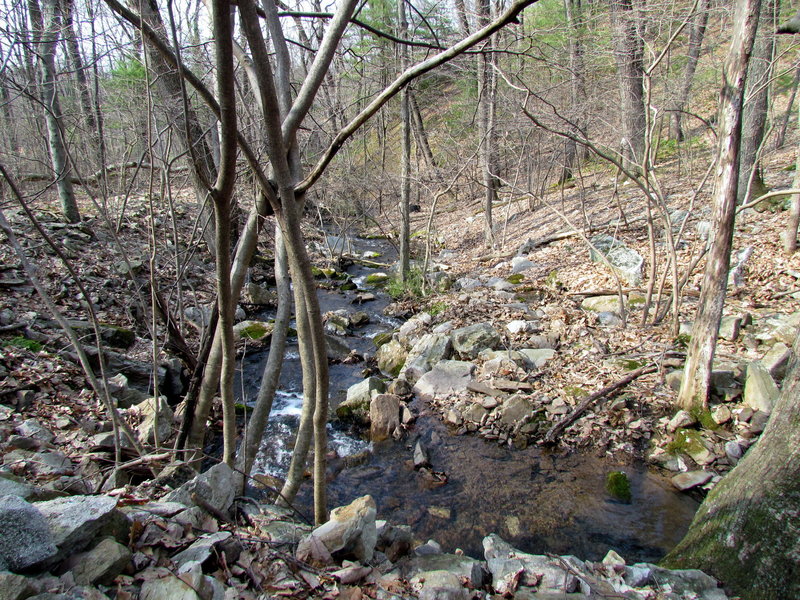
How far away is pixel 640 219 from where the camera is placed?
31.1ft

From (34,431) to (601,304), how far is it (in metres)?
6.56

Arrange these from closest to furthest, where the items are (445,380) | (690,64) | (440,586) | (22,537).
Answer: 1. (22,537)
2. (440,586)
3. (445,380)
4. (690,64)

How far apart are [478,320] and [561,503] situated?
3534 mm

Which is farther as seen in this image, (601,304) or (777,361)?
(601,304)

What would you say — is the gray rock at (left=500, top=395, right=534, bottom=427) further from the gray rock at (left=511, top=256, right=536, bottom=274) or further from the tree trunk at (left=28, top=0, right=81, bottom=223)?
the gray rock at (left=511, top=256, right=536, bottom=274)

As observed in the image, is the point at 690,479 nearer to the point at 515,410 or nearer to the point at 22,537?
the point at 515,410

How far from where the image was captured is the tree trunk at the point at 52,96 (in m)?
3.05

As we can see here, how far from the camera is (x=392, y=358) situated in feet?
21.7

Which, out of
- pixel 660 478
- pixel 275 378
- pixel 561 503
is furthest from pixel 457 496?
pixel 275 378

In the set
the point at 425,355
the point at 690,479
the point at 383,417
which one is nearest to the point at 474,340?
the point at 425,355

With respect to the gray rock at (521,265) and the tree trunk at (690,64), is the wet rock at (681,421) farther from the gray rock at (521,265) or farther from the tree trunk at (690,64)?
the tree trunk at (690,64)

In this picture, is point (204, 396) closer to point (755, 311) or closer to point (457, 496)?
point (457, 496)

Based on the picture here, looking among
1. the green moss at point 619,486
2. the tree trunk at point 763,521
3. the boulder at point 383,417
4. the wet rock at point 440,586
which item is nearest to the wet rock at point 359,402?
the boulder at point 383,417

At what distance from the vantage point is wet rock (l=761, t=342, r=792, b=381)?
13.4 ft
